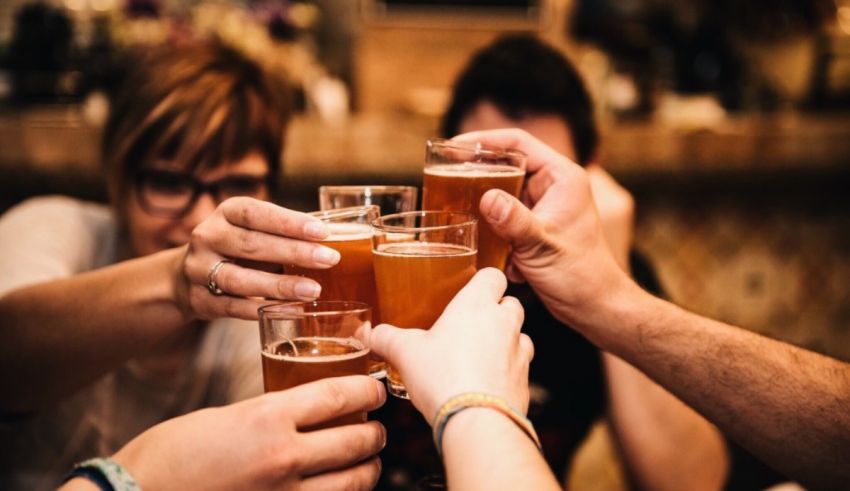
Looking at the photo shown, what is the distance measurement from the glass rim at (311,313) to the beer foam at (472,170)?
1.00ft

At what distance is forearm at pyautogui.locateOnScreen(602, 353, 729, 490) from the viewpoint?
6.27ft

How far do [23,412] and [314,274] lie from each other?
0.83 metres

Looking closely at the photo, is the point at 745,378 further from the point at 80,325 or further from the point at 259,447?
the point at 80,325

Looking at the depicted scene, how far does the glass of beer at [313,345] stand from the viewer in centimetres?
95

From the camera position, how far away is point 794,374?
1294mm

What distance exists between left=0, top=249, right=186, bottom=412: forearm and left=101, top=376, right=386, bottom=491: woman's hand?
1.56ft

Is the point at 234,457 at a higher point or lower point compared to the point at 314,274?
lower

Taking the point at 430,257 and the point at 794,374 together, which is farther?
the point at 794,374

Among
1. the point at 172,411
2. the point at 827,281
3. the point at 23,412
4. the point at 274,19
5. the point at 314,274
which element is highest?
the point at 274,19

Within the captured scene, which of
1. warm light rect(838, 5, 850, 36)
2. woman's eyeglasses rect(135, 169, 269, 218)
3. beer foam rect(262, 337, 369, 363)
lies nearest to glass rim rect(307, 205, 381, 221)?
beer foam rect(262, 337, 369, 363)

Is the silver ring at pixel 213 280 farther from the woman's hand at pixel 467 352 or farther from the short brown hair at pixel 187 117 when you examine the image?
the short brown hair at pixel 187 117

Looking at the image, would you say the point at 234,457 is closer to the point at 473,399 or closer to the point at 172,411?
the point at 473,399

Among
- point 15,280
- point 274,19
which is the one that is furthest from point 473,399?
point 274,19

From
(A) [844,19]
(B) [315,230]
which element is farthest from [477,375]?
(A) [844,19]
